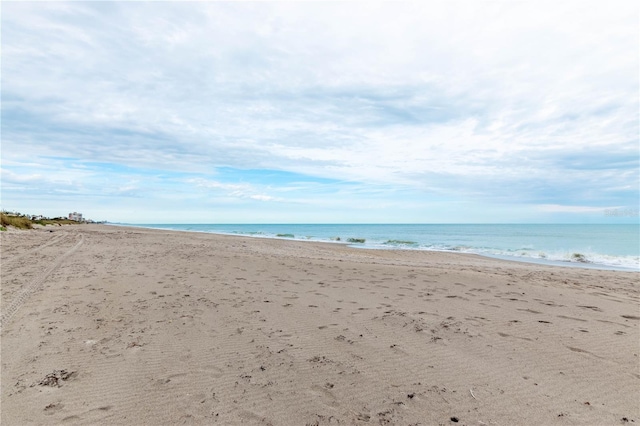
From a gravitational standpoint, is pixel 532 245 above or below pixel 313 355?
above

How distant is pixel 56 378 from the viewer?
4.03 metres

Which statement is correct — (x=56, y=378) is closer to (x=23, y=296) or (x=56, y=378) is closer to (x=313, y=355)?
(x=313, y=355)

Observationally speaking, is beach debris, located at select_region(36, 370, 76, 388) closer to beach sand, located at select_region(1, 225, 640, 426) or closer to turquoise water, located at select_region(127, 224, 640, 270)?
beach sand, located at select_region(1, 225, 640, 426)

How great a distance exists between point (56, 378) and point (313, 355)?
303cm

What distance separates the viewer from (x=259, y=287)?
9102 mm

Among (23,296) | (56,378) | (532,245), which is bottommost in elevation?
(56,378)

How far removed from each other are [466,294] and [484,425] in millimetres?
5766

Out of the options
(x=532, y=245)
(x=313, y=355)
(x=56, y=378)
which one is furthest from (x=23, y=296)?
(x=532, y=245)

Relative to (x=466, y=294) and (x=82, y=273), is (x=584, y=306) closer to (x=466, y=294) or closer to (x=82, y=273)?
(x=466, y=294)

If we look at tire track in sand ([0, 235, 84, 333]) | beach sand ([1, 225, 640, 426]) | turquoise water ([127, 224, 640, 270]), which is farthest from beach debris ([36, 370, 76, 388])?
turquoise water ([127, 224, 640, 270])

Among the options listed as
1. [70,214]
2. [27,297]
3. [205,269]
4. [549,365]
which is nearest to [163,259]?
[205,269]

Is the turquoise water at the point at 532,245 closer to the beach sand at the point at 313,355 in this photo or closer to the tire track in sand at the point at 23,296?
the beach sand at the point at 313,355

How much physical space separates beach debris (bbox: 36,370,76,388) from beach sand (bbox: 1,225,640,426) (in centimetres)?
2

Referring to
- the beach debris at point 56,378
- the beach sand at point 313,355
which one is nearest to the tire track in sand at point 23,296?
the beach sand at point 313,355
